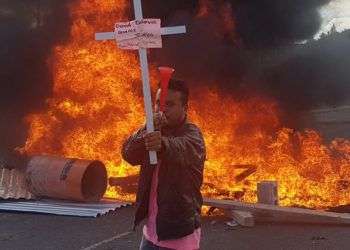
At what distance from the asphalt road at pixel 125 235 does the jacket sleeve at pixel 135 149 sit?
3243 mm

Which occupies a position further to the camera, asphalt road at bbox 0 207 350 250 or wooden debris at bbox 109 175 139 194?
wooden debris at bbox 109 175 139 194

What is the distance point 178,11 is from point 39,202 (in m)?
5.22

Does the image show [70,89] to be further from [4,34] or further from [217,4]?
[217,4]

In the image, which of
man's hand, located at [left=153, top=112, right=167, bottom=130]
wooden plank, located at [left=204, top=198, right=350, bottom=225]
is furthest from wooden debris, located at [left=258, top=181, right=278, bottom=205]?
man's hand, located at [left=153, top=112, right=167, bottom=130]

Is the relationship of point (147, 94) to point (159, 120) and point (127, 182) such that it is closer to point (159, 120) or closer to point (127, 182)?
point (159, 120)

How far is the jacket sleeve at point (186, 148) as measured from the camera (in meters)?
3.00

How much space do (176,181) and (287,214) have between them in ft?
13.6

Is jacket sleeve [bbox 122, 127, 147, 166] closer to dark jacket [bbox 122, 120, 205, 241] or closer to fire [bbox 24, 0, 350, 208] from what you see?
dark jacket [bbox 122, 120, 205, 241]

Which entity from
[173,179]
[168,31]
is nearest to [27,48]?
[168,31]

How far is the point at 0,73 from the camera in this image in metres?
12.1

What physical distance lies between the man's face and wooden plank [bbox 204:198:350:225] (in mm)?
4087

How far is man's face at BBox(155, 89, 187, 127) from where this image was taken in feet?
10.4

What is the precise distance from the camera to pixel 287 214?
6.94 m

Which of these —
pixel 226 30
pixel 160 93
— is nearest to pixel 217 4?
pixel 226 30
